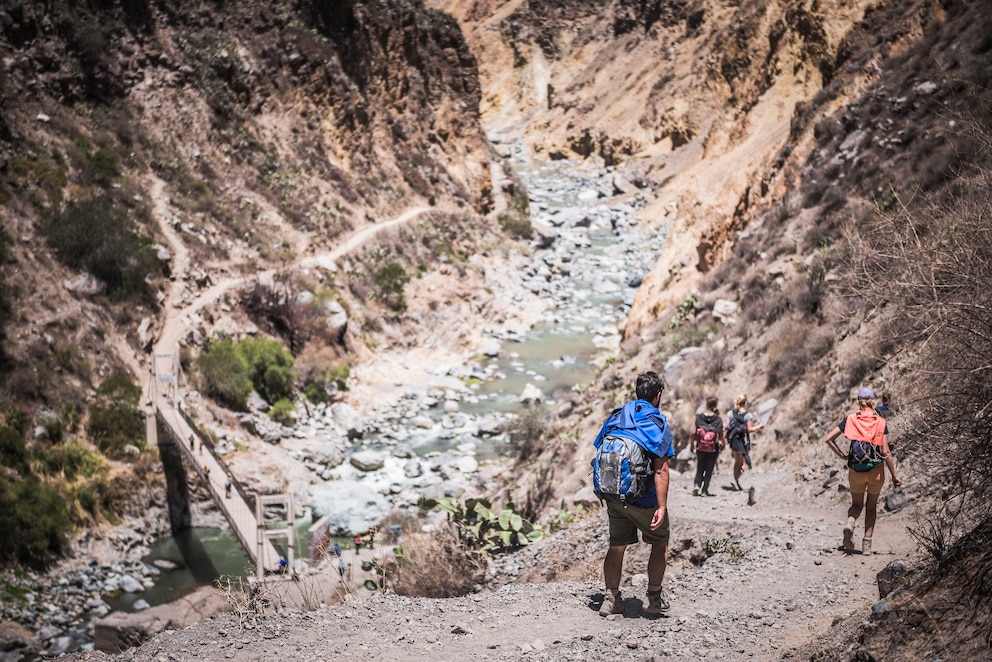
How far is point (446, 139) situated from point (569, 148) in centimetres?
2820

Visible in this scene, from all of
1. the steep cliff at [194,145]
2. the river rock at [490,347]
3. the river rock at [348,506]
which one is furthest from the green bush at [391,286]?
the river rock at [348,506]

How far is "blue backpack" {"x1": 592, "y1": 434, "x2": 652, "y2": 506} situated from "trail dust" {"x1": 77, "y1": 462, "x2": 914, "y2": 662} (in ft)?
3.12

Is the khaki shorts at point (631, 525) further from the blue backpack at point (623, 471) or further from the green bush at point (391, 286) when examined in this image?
the green bush at point (391, 286)

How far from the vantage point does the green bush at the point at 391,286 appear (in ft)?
97.9

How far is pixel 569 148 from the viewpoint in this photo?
6994cm

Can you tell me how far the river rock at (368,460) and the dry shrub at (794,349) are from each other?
35.9ft

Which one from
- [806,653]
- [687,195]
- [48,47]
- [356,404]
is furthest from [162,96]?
[806,653]

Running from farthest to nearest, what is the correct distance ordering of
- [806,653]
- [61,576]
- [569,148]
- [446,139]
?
[569,148] < [446,139] < [61,576] < [806,653]

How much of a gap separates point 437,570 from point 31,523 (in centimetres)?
1125

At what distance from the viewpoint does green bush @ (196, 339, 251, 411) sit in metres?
21.1

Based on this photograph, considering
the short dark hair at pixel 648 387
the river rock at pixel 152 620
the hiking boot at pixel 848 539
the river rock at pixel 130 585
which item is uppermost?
the short dark hair at pixel 648 387

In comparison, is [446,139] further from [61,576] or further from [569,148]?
[61,576]

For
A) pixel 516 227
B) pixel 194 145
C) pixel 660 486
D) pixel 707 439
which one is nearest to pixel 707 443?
pixel 707 439

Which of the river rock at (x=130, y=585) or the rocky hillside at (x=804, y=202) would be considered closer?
the rocky hillside at (x=804, y=202)
